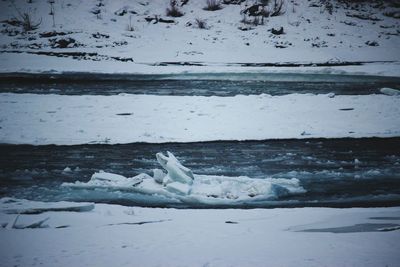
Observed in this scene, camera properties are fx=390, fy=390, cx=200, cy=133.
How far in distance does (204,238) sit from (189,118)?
169 inches

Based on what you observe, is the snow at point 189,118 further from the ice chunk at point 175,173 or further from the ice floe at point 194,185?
the ice floe at point 194,185

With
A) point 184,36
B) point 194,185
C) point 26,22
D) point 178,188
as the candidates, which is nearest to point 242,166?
point 194,185

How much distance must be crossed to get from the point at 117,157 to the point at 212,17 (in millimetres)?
11050

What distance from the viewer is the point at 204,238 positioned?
10.7ft

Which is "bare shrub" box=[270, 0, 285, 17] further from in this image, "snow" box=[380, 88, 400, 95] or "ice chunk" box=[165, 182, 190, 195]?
"ice chunk" box=[165, 182, 190, 195]

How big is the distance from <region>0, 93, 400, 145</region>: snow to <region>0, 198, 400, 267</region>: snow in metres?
2.70

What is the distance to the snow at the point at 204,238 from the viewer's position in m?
2.88

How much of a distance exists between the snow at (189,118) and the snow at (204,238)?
2701 millimetres

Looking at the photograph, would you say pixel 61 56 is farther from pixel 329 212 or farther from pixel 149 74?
pixel 329 212

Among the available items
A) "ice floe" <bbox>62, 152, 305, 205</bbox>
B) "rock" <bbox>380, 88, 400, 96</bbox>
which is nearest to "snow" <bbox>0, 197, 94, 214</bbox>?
"ice floe" <bbox>62, 152, 305, 205</bbox>

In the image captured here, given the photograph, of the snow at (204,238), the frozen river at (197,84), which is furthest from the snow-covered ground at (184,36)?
the snow at (204,238)

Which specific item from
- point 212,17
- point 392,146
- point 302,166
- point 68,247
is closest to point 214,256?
point 68,247

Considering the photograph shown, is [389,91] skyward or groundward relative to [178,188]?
groundward

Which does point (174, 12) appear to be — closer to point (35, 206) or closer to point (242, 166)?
point (242, 166)
